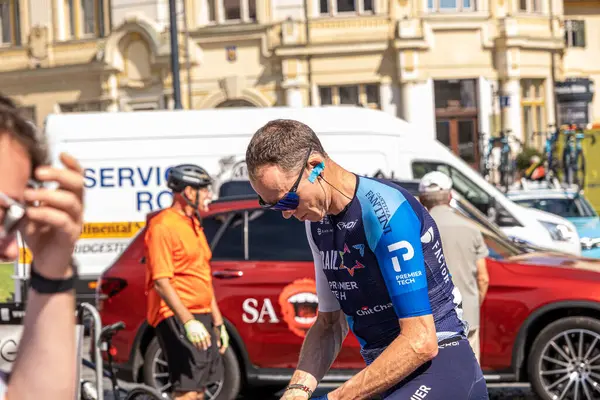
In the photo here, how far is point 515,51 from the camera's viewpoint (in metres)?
36.9

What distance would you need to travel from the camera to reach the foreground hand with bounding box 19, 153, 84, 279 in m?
1.89

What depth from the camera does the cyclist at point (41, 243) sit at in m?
1.89

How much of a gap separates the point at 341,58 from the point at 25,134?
1374 inches

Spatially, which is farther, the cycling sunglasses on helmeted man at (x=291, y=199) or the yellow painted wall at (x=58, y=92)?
the yellow painted wall at (x=58, y=92)

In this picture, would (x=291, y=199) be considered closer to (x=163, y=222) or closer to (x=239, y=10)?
(x=163, y=222)

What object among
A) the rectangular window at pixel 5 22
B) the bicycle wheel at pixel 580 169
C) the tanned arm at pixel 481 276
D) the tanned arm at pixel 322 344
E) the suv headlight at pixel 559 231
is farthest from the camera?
the rectangular window at pixel 5 22

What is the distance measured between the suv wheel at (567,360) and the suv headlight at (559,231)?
6394 millimetres

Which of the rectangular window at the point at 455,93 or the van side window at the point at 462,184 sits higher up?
the rectangular window at the point at 455,93

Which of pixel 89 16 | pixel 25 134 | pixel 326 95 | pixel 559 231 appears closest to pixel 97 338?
pixel 25 134

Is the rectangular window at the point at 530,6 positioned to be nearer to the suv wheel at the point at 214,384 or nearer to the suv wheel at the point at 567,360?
the suv wheel at the point at 567,360

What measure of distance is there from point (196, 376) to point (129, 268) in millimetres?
2473

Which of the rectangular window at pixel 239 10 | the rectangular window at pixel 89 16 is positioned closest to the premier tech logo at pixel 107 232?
the rectangular window at pixel 239 10

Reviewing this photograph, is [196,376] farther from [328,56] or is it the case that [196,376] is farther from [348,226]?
[328,56]

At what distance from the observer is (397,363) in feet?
12.4
